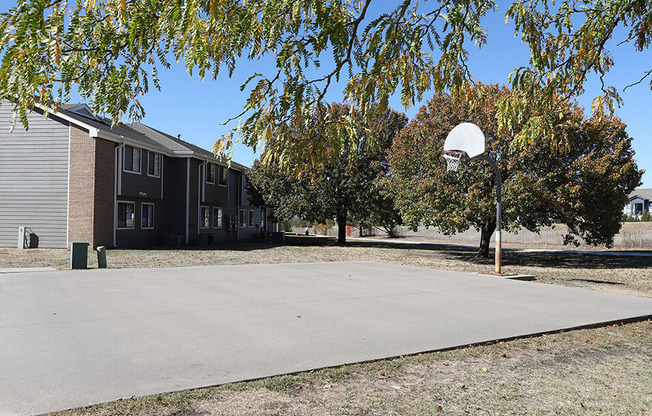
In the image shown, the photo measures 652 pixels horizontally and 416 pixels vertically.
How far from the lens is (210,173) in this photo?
32250mm

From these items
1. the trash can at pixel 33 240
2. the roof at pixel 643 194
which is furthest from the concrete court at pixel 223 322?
the roof at pixel 643 194

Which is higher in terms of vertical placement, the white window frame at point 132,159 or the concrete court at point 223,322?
the white window frame at point 132,159

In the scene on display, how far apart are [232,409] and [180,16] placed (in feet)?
10.8

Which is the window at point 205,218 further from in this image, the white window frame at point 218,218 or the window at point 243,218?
the window at point 243,218

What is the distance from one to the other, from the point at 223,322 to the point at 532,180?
57.6ft

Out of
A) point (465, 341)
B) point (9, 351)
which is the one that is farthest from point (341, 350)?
point (9, 351)

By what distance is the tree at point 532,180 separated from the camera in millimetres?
21188

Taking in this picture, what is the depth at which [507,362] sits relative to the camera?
577 centimetres

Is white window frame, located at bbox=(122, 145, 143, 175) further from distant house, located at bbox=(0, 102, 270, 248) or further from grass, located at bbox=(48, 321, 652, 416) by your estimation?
grass, located at bbox=(48, 321, 652, 416)

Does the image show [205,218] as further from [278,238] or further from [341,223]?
[341,223]

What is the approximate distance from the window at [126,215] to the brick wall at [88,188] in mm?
1326

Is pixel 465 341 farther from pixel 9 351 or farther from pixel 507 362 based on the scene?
pixel 9 351

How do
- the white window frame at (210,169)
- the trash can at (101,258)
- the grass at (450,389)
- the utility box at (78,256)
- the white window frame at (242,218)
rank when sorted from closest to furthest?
the grass at (450,389)
the utility box at (78,256)
the trash can at (101,258)
the white window frame at (210,169)
the white window frame at (242,218)

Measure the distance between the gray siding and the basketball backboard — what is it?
18.4m
